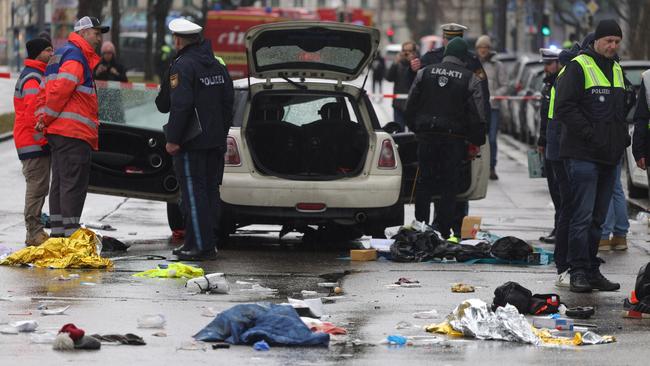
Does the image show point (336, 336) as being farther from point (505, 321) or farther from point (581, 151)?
point (581, 151)

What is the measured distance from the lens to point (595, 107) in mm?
10594

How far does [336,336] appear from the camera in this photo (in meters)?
8.55

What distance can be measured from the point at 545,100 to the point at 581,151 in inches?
112

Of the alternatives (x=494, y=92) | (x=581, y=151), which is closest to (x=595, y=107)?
(x=581, y=151)

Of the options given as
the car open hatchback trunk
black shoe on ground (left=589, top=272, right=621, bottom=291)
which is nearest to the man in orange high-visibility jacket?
the car open hatchback trunk

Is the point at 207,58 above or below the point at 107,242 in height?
above

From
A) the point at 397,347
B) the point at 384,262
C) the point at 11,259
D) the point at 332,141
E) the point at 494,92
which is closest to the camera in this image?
the point at 397,347

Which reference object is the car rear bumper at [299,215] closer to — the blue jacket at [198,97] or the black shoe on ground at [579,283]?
the blue jacket at [198,97]

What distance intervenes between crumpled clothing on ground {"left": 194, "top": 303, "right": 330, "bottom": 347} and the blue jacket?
3.58 meters

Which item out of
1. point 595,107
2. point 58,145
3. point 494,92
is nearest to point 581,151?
point 595,107

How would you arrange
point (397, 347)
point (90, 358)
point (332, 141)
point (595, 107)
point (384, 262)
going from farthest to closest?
point (332, 141) → point (384, 262) → point (595, 107) → point (397, 347) → point (90, 358)

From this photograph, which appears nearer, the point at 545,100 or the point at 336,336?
the point at 336,336

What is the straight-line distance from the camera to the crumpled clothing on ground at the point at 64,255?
11.4m

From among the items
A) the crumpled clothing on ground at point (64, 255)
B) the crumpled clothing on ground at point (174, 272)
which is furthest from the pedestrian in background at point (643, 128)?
the crumpled clothing on ground at point (64, 255)
